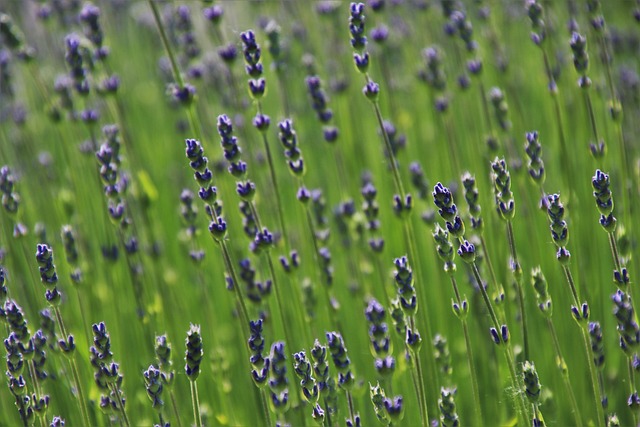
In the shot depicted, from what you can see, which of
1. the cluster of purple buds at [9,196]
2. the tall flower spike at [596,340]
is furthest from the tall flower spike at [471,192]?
the cluster of purple buds at [9,196]

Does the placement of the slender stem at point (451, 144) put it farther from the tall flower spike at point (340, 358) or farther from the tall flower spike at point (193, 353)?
the tall flower spike at point (193, 353)

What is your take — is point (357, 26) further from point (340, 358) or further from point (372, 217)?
point (340, 358)

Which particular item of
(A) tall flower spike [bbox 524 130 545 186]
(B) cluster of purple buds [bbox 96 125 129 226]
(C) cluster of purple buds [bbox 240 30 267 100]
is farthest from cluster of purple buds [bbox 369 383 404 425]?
(B) cluster of purple buds [bbox 96 125 129 226]

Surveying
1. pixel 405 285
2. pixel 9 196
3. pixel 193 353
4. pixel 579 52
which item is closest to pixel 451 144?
pixel 579 52

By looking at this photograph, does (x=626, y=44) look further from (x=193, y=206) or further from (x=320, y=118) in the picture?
(x=193, y=206)

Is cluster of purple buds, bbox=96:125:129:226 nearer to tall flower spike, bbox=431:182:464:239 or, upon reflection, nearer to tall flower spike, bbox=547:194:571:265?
tall flower spike, bbox=431:182:464:239

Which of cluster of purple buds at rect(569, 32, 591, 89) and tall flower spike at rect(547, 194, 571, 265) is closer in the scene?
tall flower spike at rect(547, 194, 571, 265)

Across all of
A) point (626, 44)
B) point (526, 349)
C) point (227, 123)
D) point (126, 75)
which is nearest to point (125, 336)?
point (227, 123)

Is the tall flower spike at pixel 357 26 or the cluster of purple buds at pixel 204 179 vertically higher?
the tall flower spike at pixel 357 26
